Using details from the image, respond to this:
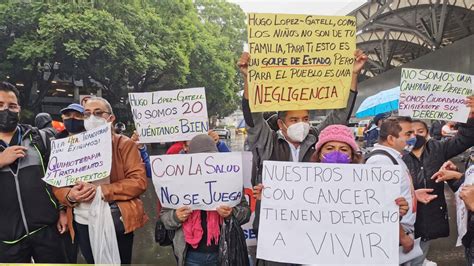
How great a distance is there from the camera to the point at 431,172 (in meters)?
3.37

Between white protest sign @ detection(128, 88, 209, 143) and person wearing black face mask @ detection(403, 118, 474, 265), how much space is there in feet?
5.82

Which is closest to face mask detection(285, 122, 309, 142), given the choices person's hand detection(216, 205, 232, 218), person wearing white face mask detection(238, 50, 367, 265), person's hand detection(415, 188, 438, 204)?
person wearing white face mask detection(238, 50, 367, 265)

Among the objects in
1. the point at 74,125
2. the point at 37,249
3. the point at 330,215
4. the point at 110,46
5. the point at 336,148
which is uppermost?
the point at 110,46

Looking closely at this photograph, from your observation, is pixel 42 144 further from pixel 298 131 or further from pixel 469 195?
pixel 469 195

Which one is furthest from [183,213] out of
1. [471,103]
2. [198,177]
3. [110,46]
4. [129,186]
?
[110,46]

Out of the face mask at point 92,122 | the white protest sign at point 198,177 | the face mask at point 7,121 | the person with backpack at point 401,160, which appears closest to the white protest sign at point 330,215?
the person with backpack at point 401,160

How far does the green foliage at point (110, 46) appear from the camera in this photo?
1736 cm

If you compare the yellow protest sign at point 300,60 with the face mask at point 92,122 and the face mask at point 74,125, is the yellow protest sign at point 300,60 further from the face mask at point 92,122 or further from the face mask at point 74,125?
the face mask at point 74,125

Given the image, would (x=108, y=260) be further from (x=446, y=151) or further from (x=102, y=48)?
(x=102, y=48)

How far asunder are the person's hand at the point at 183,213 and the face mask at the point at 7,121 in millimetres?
1300

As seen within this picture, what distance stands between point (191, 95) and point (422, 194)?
1987 mm

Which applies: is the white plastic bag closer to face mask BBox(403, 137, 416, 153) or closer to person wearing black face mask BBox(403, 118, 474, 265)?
person wearing black face mask BBox(403, 118, 474, 265)

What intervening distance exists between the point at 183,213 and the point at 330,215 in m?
0.88

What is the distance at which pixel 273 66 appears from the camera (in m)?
3.00
